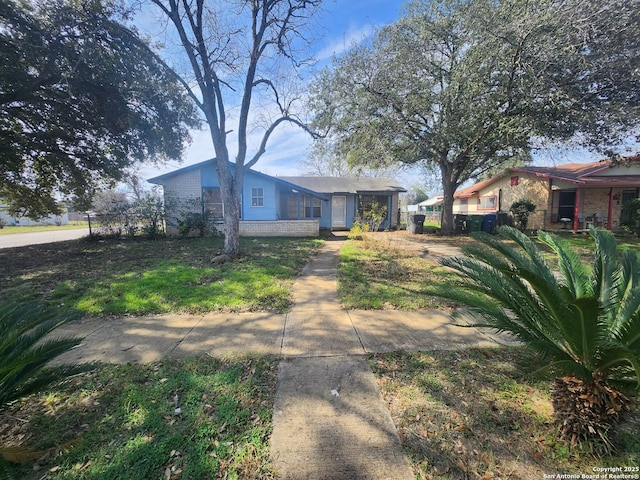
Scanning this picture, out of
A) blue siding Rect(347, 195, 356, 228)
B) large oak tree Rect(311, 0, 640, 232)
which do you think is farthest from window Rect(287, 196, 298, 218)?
large oak tree Rect(311, 0, 640, 232)

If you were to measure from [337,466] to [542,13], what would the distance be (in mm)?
12394

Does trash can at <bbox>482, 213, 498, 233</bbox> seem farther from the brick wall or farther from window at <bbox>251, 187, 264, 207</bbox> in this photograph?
Result: window at <bbox>251, 187, 264, 207</bbox>

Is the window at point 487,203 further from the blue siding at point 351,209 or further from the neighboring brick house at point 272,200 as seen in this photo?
the blue siding at point 351,209

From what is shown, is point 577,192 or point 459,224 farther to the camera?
point 459,224

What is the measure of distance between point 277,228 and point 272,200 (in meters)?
2.41

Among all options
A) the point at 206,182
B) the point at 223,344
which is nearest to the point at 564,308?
the point at 223,344

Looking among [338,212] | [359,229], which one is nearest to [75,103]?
[359,229]

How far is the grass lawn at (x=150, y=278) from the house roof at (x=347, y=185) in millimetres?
9370

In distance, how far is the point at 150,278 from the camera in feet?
19.8

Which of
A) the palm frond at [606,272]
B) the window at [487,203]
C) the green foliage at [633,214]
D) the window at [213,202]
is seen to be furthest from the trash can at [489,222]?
the window at [213,202]

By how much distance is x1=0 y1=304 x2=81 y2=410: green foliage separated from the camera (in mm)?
1662

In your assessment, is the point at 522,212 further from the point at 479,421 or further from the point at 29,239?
the point at 29,239

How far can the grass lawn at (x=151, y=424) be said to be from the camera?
5.70ft

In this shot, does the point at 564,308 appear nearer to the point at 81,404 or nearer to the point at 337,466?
the point at 337,466
